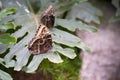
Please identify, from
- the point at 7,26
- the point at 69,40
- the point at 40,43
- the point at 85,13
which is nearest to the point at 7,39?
the point at 7,26

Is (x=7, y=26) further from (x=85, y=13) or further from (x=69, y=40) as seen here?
(x=85, y=13)

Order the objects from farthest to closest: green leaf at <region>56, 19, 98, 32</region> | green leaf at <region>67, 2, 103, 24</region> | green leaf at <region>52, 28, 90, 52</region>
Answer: green leaf at <region>67, 2, 103, 24</region> → green leaf at <region>56, 19, 98, 32</region> → green leaf at <region>52, 28, 90, 52</region>

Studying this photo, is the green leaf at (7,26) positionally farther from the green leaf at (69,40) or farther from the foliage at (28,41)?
the green leaf at (69,40)

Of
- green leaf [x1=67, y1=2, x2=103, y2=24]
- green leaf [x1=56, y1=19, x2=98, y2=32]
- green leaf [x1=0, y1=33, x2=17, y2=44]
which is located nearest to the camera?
green leaf [x1=0, y1=33, x2=17, y2=44]

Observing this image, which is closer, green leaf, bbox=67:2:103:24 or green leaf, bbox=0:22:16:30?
green leaf, bbox=0:22:16:30

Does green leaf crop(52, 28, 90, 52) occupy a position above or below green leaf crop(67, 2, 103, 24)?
above

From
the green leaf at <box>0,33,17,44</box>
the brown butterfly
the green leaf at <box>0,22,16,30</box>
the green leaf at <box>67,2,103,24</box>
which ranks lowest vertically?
the green leaf at <box>67,2,103,24</box>

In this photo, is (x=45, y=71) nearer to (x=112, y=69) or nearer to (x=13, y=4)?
(x=13, y=4)

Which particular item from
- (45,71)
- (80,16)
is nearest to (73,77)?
(45,71)

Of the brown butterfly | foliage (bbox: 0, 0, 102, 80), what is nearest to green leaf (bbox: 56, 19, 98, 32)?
foliage (bbox: 0, 0, 102, 80)

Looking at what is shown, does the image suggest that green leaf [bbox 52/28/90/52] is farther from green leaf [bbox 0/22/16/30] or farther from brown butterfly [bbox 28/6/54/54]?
green leaf [bbox 0/22/16/30]
